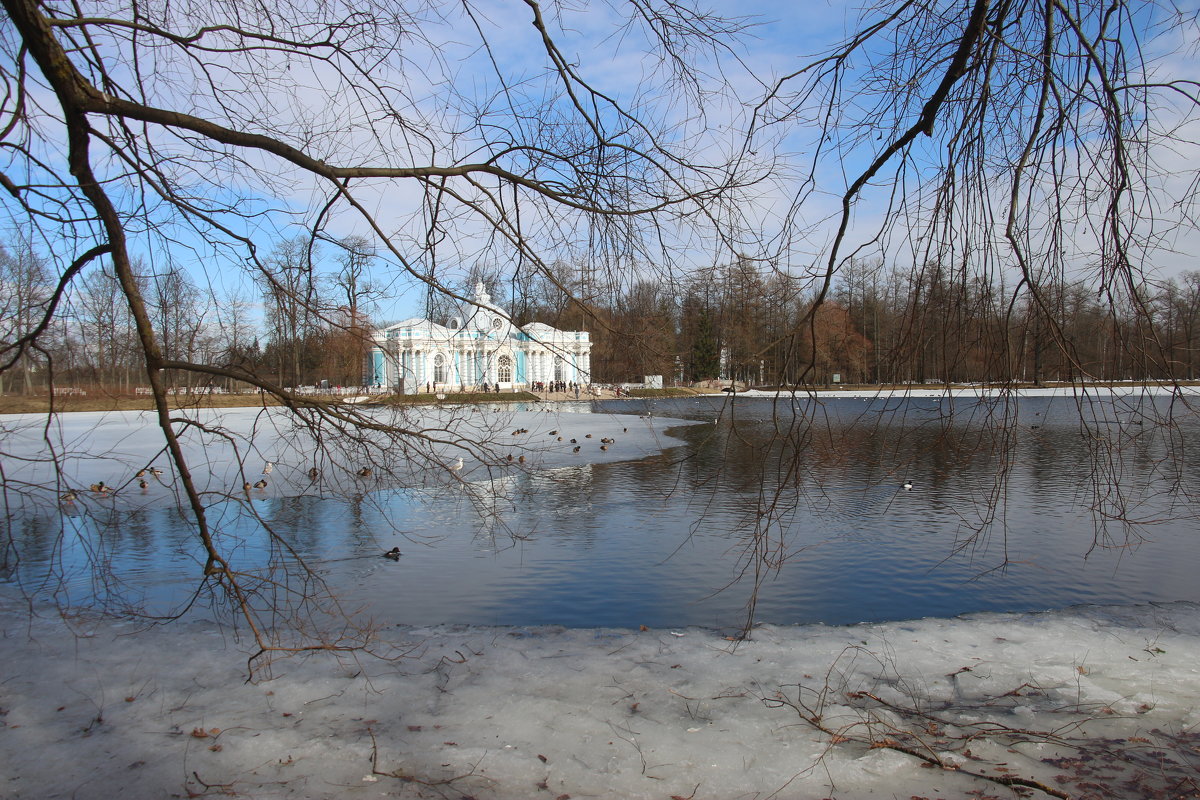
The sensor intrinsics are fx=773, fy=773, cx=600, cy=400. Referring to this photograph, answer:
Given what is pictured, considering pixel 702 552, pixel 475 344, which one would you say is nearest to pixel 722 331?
pixel 475 344

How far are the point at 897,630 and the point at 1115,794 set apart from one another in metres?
2.44

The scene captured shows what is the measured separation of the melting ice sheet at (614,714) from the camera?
317 centimetres

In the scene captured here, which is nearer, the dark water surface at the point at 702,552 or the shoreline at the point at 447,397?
the shoreline at the point at 447,397

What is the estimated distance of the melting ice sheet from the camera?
3.17m

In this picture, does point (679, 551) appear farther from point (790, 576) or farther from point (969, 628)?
point (969, 628)

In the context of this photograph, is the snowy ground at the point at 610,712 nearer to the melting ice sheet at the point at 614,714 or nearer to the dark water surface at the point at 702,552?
the melting ice sheet at the point at 614,714

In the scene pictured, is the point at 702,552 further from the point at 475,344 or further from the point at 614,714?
the point at 475,344

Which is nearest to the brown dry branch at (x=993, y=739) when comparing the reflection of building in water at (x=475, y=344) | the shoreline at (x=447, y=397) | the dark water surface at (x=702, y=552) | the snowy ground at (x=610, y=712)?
the snowy ground at (x=610, y=712)

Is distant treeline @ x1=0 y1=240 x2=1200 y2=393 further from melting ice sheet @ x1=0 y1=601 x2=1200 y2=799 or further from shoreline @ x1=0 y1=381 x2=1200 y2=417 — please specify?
melting ice sheet @ x1=0 y1=601 x2=1200 y2=799

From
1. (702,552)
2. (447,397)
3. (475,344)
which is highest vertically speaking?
(475,344)

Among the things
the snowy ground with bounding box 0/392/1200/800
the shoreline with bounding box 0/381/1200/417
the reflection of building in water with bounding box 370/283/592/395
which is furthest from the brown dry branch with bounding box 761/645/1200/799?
the reflection of building in water with bounding box 370/283/592/395

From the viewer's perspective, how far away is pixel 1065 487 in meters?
11.9

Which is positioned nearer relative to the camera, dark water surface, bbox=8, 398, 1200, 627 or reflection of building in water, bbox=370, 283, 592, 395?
reflection of building in water, bbox=370, 283, 592, 395

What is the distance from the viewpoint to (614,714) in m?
3.87
